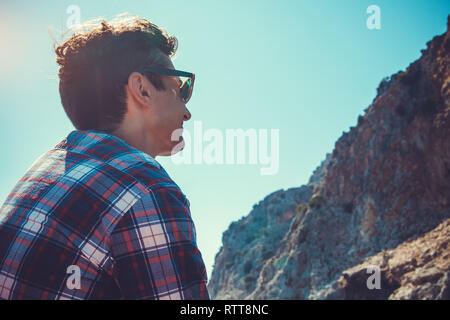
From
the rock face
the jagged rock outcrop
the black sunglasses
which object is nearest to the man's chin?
the black sunglasses

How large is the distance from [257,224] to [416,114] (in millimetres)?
59475

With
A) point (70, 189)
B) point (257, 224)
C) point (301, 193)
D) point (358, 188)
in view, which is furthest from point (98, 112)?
point (257, 224)

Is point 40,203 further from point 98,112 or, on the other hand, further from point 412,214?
point 412,214

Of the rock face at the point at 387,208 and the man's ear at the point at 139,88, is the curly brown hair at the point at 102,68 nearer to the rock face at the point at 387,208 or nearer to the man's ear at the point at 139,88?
the man's ear at the point at 139,88

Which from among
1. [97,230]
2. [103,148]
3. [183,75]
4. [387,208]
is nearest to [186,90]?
[183,75]

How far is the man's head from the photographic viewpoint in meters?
2.06

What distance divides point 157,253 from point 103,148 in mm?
595

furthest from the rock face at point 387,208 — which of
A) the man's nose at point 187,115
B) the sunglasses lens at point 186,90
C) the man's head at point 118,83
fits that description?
the man's head at point 118,83

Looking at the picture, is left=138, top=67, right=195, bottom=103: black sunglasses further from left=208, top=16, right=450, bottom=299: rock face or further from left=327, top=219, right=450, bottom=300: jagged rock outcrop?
left=208, top=16, right=450, bottom=299: rock face

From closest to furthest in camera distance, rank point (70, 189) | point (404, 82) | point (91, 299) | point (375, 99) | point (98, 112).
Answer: point (91, 299) < point (70, 189) < point (98, 112) < point (404, 82) < point (375, 99)

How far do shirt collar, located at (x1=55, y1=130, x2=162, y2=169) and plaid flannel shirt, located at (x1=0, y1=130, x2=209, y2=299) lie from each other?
0.03m

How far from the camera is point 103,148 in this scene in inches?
65.9

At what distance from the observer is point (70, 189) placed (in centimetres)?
149

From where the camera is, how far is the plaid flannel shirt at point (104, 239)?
1313 millimetres
